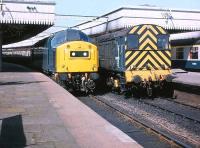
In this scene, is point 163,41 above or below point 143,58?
above

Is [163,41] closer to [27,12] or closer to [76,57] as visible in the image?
[76,57]

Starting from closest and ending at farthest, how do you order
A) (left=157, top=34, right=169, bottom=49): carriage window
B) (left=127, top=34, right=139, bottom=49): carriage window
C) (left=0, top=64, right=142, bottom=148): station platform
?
(left=0, top=64, right=142, bottom=148): station platform, (left=127, top=34, right=139, bottom=49): carriage window, (left=157, top=34, right=169, bottom=49): carriage window

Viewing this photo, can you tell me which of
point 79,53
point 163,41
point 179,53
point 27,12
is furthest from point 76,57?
point 179,53

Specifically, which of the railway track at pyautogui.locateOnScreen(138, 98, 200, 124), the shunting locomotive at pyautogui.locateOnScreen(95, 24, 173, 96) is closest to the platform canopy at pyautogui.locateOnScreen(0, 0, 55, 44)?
the shunting locomotive at pyautogui.locateOnScreen(95, 24, 173, 96)

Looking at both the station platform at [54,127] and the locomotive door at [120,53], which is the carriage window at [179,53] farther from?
the station platform at [54,127]

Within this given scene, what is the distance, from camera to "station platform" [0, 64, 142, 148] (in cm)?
773

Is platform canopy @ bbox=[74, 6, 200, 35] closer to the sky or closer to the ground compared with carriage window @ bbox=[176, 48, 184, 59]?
closer to the sky

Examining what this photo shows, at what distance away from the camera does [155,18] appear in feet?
114

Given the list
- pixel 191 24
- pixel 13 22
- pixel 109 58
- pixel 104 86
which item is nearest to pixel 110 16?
pixel 191 24

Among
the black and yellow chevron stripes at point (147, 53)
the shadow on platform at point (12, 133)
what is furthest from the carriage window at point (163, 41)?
the shadow on platform at point (12, 133)

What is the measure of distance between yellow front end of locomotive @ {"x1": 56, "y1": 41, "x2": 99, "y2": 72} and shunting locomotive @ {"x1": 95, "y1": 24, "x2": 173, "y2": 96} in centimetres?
107

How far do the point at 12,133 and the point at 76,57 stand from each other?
33.3ft

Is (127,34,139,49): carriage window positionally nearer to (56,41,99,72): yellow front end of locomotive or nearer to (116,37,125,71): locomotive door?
(116,37,125,71): locomotive door

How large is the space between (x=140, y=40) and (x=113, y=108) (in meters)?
3.97
